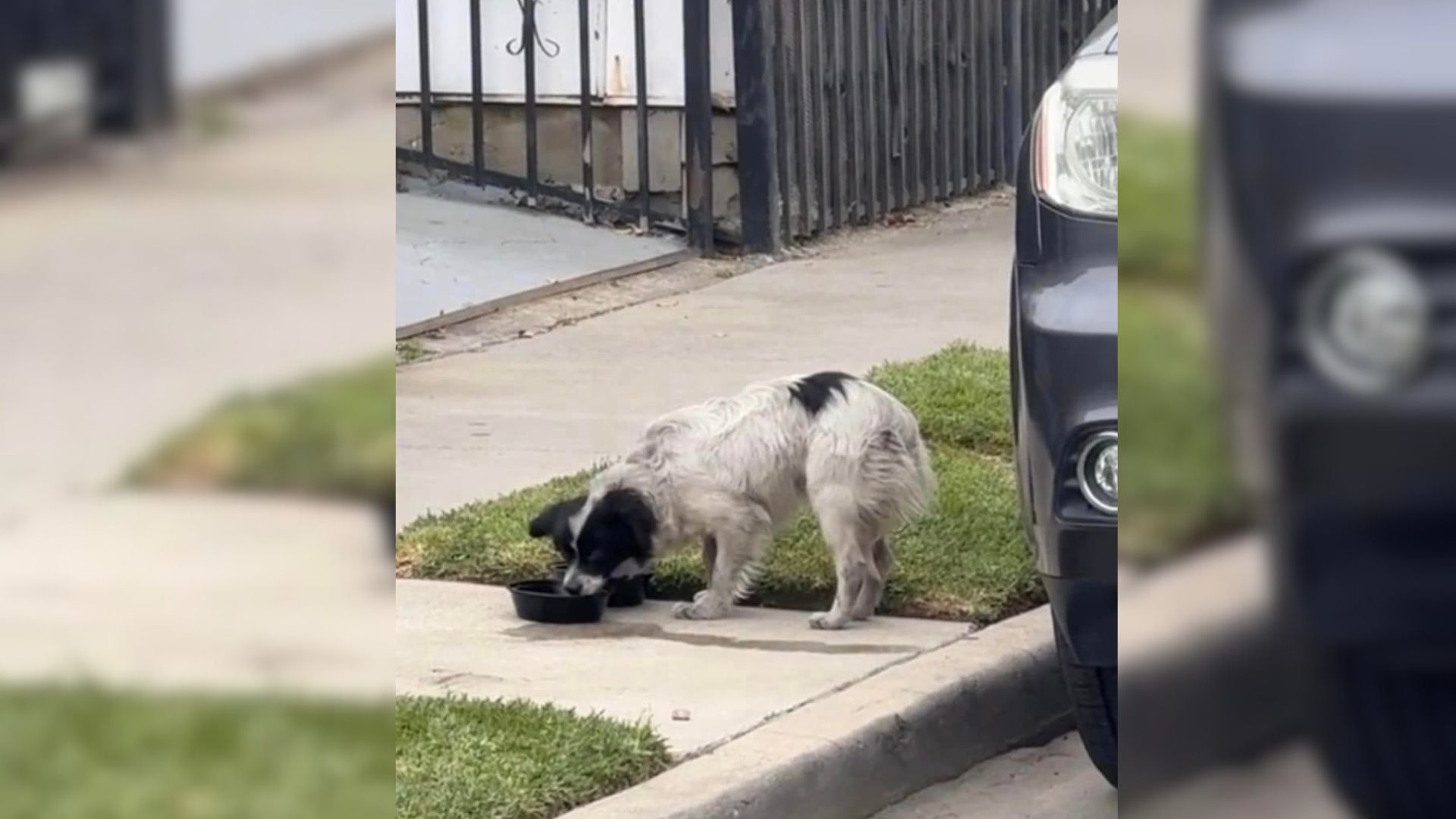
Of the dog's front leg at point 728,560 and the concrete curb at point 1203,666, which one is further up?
the concrete curb at point 1203,666

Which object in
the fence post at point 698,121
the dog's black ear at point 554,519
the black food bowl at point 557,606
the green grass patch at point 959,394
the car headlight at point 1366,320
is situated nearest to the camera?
the car headlight at point 1366,320

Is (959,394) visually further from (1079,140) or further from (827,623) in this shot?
(1079,140)

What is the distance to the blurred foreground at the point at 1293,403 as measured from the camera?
26.3 inches

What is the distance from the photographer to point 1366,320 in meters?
0.67

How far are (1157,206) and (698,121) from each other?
11.3 m

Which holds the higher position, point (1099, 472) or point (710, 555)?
point (1099, 472)

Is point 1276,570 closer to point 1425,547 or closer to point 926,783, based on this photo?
point 1425,547

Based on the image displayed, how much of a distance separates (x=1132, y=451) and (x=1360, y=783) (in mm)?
154

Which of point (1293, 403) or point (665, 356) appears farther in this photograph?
point (665, 356)

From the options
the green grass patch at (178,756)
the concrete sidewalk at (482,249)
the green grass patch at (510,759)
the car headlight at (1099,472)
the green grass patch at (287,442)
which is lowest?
the green grass patch at (510,759)

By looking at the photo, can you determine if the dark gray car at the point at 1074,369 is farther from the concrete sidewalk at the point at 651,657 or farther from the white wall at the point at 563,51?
the white wall at the point at 563,51

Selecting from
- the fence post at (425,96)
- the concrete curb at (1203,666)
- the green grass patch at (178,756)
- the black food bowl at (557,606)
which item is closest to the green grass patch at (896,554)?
the black food bowl at (557,606)

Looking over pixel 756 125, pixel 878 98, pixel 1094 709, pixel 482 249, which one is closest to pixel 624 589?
pixel 1094 709

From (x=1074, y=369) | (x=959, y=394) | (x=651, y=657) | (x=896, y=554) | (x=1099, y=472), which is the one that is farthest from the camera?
(x=959, y=394)
